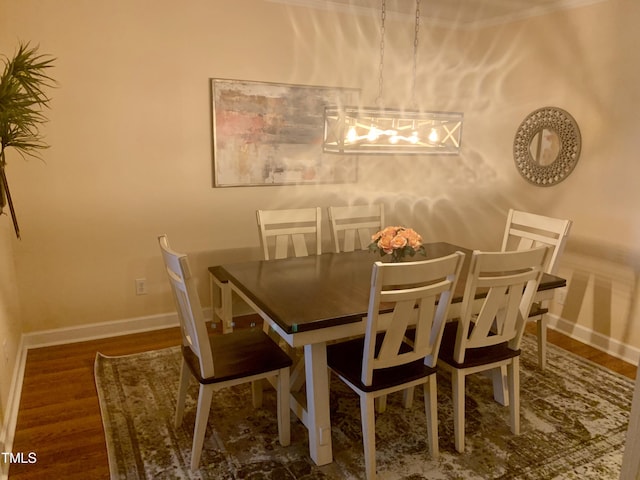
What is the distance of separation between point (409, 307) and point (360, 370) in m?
0.40

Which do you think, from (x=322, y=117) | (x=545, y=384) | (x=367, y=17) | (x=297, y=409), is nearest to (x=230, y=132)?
(x=322, y=117)

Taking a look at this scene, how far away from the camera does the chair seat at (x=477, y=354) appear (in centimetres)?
227

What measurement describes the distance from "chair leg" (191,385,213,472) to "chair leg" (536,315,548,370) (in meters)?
2.12

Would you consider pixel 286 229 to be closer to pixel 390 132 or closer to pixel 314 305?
pixel 390 132

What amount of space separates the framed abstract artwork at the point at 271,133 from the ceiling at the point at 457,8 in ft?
2.14

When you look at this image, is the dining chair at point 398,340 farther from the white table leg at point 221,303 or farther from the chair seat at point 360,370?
the white table leg at point 221,303

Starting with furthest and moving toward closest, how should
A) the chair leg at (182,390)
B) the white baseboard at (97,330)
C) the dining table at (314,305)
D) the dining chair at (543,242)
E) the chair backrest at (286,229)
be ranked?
the white baseboard at (97,330) → the chair backrest at (286,229) → the dining chair at (543,242) → the chair leg at (182,390) → the dining table at (314,305)

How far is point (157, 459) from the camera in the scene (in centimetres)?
213

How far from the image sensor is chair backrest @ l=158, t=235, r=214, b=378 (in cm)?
187

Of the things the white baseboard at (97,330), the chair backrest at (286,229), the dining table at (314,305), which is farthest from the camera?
the white baseboard at (97,330)

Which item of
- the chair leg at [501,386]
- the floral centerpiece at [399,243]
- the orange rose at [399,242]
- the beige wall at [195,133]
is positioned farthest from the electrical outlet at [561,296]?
the orange rose at [399,242]

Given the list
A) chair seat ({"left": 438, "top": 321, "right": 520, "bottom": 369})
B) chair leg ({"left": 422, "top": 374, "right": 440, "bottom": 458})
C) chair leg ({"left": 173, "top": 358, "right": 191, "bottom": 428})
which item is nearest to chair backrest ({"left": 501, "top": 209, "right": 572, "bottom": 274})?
chair seat ({"left": 438, "top": 321, "right": 520, "bottom": 369})

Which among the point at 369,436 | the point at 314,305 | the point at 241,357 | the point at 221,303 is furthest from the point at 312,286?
the point at 221,303

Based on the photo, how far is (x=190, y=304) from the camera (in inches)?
75.2
